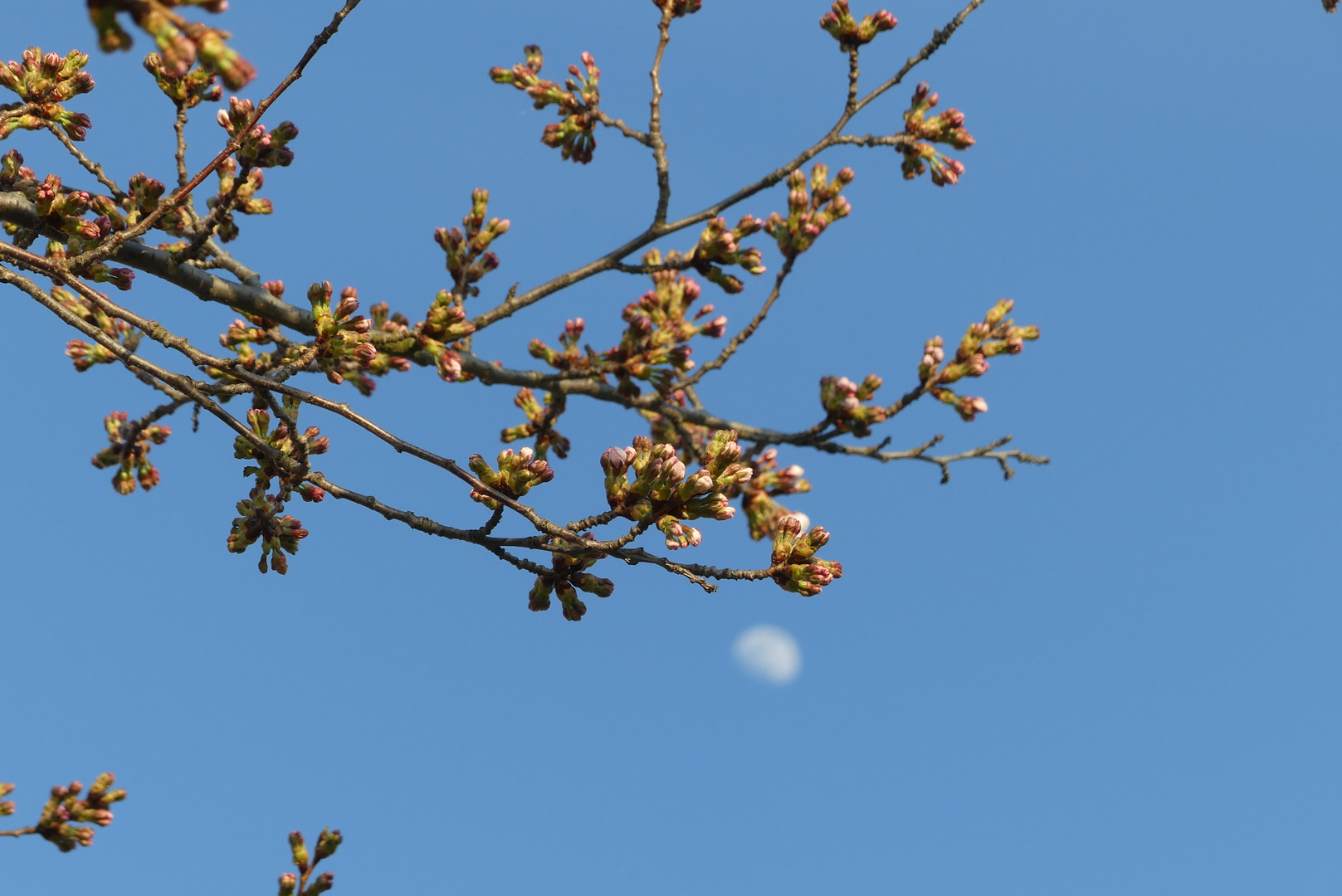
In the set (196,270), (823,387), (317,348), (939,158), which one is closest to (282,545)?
(317,348)

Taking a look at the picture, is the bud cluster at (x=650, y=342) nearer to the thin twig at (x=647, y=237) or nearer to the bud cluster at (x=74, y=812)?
the thin twig at (x=647, y=237)

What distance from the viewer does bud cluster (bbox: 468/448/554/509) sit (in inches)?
131

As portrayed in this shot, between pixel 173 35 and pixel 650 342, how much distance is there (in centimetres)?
382

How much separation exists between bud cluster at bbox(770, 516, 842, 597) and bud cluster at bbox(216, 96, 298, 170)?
9.39 feet

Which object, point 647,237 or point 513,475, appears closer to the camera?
point 513,475

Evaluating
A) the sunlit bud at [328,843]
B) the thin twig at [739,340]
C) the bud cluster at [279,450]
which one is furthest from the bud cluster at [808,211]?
the sunlit bud at [328,843]

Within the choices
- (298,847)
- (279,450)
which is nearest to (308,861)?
(298,847)

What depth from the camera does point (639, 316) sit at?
536cm

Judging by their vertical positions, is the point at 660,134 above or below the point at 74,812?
above

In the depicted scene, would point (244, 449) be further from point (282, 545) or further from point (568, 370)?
point (568, 370)

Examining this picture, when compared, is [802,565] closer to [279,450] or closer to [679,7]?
[279,450]

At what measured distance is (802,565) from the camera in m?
3.34

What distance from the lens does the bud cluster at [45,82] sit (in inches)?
171

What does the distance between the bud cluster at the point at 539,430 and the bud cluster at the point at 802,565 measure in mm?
3003
